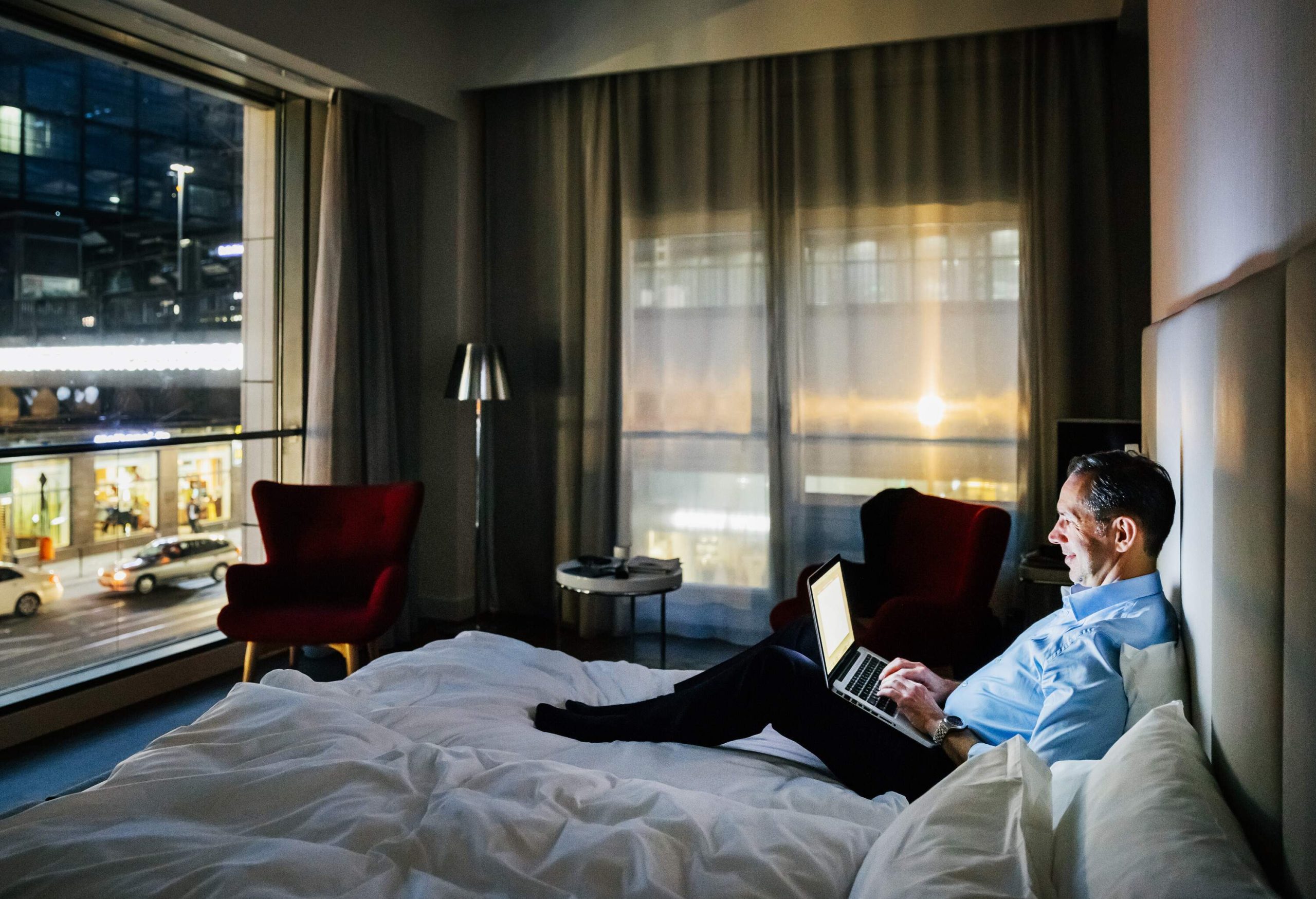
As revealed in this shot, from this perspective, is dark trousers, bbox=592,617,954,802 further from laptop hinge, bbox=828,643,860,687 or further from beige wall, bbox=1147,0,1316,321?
beige wall, bbox=1147,0,1316,321

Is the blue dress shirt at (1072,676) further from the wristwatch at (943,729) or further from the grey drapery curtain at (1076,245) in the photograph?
the grey drapery curtain at (1076,245)

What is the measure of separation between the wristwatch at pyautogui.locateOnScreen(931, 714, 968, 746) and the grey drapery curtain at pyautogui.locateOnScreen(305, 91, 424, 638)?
328cm

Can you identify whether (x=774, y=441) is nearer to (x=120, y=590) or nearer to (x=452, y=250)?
(x=452, y=250)

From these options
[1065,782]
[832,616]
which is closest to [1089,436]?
[832,616]

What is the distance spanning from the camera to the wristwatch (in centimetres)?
199

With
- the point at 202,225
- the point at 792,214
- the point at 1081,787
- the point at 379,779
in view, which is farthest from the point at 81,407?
the point at 1081,787

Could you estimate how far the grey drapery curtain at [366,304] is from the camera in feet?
14.6

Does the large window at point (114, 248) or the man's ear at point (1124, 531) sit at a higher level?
the large window at point (114, 248)

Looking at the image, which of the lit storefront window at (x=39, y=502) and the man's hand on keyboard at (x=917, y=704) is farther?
the lit storefront window at (x=39, y=502)

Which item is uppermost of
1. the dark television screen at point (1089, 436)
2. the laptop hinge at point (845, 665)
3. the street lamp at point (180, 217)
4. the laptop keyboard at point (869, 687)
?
the street lamp at point (180, 217)

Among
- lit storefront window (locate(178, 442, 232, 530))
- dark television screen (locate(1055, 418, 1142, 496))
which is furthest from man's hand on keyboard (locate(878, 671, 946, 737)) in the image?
lit storefront window (locate(178, 442, 232, 530))

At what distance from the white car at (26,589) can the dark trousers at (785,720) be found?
255 cm

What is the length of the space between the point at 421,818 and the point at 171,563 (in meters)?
3.14

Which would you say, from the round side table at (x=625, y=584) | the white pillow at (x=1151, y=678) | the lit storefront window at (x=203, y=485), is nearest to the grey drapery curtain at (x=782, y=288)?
the round side table at (x=625, y=584)
